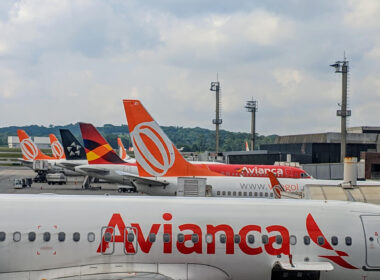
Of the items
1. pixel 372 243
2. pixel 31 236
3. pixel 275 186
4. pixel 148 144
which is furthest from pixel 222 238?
pixel 148 144

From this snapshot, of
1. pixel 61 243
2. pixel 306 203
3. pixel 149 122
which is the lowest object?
pixel 61 243

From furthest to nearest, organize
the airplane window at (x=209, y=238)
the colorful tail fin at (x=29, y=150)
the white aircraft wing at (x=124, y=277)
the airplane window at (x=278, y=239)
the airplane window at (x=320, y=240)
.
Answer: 1. the colorful tail fin at (x=29, y=150)
2. the airplane window at (x=320, y=240)
3. the airplane window at (x=278, y=239)
4. the airplane window at (x=209, y=238)
5. the white aircraft wing at (x=124, y=277)

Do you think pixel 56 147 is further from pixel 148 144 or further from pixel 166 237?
pixel 166 237

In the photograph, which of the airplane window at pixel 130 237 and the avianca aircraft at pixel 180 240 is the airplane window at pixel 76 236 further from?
the airplane window at pixel 130 237

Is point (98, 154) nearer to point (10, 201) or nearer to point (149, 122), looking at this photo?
point (149, 122)

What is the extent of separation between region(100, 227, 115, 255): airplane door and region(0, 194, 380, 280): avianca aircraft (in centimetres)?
3

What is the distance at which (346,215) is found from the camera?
16500mm

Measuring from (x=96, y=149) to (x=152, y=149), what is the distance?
2262 centimetres

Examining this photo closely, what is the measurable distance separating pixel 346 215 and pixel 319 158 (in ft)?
234

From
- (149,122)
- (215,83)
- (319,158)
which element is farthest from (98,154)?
(215,83)

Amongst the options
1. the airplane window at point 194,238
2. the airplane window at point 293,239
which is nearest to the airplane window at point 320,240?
the airplane window at point 293,239

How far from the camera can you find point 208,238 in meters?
15.5

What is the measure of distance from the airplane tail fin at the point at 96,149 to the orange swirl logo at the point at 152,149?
771 inches

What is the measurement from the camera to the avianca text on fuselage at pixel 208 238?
15211 mm
